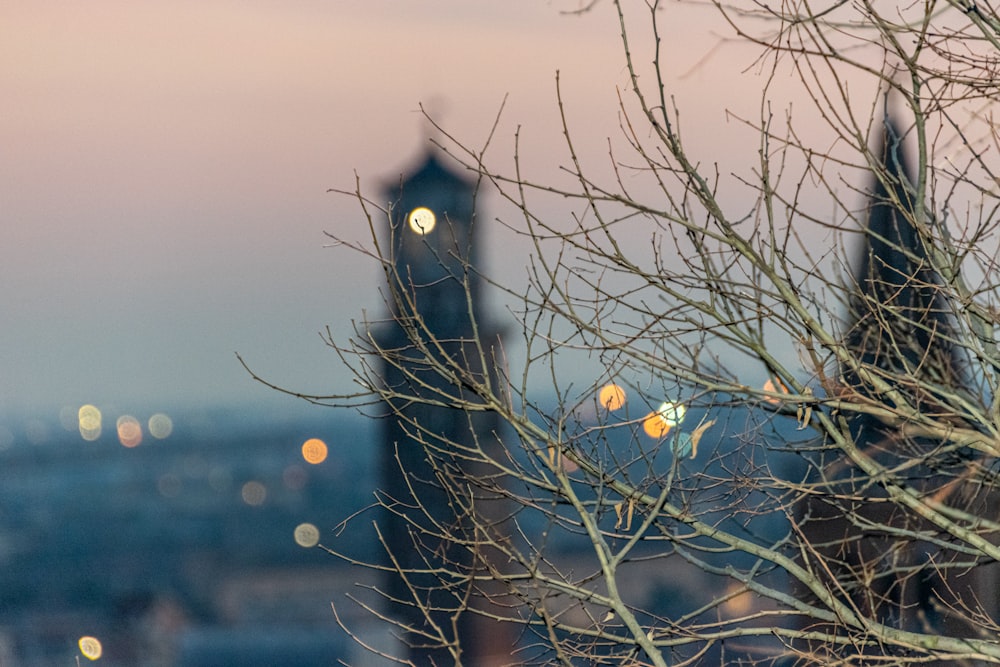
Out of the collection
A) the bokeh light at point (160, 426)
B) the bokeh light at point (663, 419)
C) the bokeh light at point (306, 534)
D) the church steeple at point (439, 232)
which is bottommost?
the bokeh light at point (160, 426)

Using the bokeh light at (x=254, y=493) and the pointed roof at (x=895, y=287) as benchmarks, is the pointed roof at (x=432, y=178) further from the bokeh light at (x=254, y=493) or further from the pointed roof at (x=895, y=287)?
the bokeh light at (x=254, y=493)

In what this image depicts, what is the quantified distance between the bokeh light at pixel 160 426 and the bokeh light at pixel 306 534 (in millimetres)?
68157

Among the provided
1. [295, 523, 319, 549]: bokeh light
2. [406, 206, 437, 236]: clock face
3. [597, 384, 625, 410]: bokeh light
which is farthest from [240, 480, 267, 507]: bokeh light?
[406, 206, 437, 236]: clock face

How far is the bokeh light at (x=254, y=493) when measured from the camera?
100m

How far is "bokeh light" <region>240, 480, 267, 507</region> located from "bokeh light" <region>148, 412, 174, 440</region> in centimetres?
4257

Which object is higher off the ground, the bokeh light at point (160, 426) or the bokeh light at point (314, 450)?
the bokeh light at point (314, 450)

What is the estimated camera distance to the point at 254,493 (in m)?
105

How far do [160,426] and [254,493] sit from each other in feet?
201

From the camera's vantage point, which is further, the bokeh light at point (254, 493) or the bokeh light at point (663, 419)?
the bokeh light at point (254, 493)

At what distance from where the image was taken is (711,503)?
5996mm

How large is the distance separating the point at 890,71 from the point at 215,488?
11240cm

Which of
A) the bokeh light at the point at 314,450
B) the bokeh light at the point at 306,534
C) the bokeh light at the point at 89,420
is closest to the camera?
the bokeh light at the point at 306,534

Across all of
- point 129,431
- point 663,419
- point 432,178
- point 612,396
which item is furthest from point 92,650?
point 129,431

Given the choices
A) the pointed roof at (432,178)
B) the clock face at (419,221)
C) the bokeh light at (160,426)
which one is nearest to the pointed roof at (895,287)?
the clock face at (419,221)
